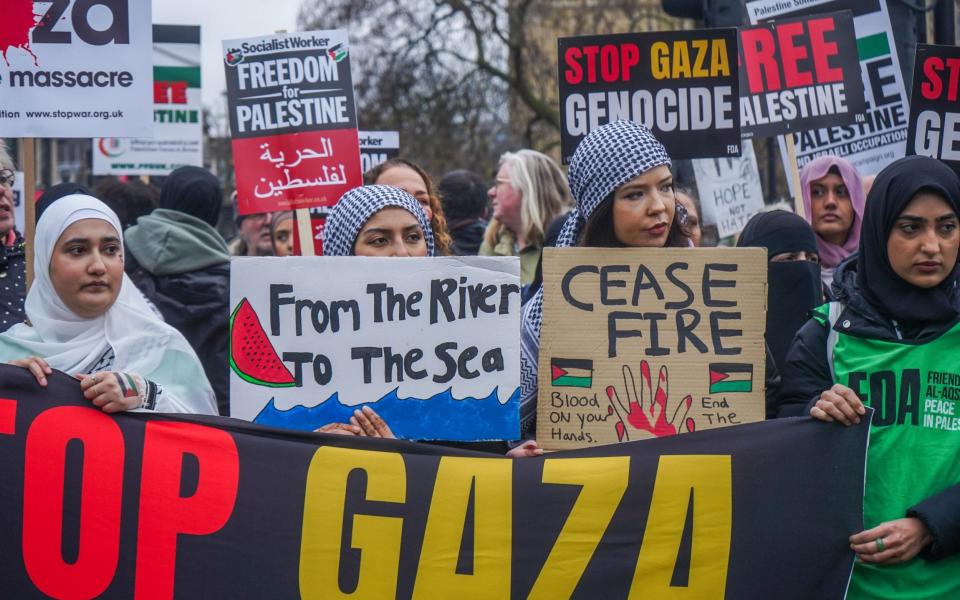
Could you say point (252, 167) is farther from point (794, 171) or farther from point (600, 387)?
point (600, 387)

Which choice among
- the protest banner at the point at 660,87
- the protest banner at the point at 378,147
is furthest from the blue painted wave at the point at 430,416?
the protest banner at the point at 378,147

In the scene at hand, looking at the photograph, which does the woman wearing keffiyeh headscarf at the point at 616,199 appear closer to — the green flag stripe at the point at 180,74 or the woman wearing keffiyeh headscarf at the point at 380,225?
the woman wearing keffiyeh headscarf at the point at 380,225

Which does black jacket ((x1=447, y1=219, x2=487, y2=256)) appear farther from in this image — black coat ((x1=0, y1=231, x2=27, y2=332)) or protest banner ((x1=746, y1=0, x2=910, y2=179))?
black coat ((x1=0, y1=231, x2=27, y2=332))

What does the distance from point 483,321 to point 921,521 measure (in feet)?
4.13

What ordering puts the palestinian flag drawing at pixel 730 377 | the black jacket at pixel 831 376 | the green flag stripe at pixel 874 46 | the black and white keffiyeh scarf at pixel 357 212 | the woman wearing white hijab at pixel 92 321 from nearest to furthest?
1. the black jacket at pixel 831 376
2. the palestinian flag drawing at pixel 730 377
3. the woman wearing white hijab at pixel 92 321
4. the black and white keffiyeh scarf at pixel 357 212
5. the green flag stripe at pixel 874 46

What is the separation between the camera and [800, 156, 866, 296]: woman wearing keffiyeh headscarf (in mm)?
5867

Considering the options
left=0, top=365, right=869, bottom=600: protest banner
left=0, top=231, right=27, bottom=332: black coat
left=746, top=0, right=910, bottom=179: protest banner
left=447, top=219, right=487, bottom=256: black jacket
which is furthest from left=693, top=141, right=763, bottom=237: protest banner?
left=0, top=365, right=869, bottom=600: protest banner

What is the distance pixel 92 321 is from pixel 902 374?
2359 mm

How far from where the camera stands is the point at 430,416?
3.61 metres

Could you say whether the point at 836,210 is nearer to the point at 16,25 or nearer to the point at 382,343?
the point at 382,343

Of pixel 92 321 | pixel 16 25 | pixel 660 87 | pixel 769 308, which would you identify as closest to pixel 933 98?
pixel 660 87

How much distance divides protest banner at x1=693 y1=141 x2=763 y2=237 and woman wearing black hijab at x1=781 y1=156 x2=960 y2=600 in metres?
4.57

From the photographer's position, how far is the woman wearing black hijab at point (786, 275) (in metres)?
4.72

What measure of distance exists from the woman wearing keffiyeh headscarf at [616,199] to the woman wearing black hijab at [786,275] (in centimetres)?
96
